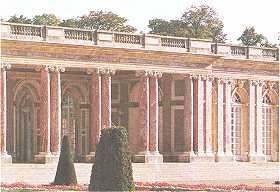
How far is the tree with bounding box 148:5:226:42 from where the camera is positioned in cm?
7300

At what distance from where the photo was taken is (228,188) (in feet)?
101

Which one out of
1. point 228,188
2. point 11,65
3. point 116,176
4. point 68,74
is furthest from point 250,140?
point 116,176

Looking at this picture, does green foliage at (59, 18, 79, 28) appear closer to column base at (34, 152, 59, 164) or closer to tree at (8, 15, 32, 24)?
tree at (8, 15, 32, 24)

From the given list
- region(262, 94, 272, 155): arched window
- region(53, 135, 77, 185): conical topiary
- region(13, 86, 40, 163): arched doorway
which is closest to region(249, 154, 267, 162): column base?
region(262, 94, 272, 155): arched window

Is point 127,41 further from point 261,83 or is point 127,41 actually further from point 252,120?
point 252,120

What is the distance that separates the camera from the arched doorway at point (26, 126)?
46.2 metres

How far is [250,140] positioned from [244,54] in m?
5.23

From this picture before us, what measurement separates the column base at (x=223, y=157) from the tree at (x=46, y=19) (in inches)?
1035

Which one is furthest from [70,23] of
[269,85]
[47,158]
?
[47,158]

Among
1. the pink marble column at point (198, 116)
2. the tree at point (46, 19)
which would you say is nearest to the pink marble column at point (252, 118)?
the pink marble column at point (198, 116)

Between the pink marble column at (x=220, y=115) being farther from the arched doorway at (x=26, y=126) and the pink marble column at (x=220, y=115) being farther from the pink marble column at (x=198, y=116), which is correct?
the arched doorway at (x=26, y=126)

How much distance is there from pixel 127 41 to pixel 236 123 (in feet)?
33.5

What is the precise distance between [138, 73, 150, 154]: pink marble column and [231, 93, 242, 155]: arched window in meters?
7.29

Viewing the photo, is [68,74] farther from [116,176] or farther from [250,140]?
[116,176]
